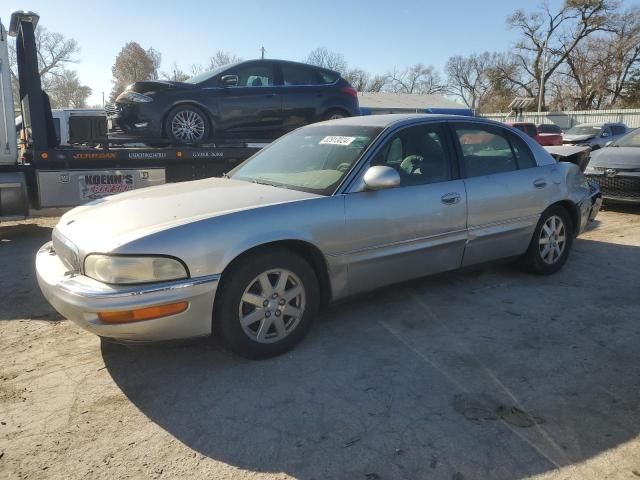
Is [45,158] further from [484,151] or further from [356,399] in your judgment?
[356,399]

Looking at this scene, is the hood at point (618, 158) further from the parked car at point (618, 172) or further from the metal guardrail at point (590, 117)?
the metal guardrail at point (590, 117)

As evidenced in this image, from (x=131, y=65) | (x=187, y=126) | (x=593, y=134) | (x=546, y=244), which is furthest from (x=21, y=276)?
(x=131, y=65)

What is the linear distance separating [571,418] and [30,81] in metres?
7.36

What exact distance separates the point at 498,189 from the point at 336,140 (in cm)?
147

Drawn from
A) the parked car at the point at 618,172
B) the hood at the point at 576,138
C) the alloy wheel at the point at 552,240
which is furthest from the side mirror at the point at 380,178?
the hood at the point at 576,138

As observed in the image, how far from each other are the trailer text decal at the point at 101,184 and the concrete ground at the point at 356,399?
10.4 ft

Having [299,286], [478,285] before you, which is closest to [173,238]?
[299,286]

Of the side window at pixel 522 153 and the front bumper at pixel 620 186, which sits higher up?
the side window at pixel 522 153

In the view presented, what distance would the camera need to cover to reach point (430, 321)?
3.99 meters

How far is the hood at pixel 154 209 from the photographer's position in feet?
9.94

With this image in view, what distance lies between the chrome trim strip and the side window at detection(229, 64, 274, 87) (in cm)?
584

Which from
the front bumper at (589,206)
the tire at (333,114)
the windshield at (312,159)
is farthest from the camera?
the tire at (333,114)

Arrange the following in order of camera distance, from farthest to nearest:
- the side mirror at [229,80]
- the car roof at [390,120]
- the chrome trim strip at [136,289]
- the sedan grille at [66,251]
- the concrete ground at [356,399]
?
the side mirror at [229,80] → the car roof at [390,120] → the sedan grille at [66,251] → the chrome trim strip at [136,289] → the concrete ground at [356,399]

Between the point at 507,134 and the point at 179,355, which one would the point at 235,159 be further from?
the point at 179,355
